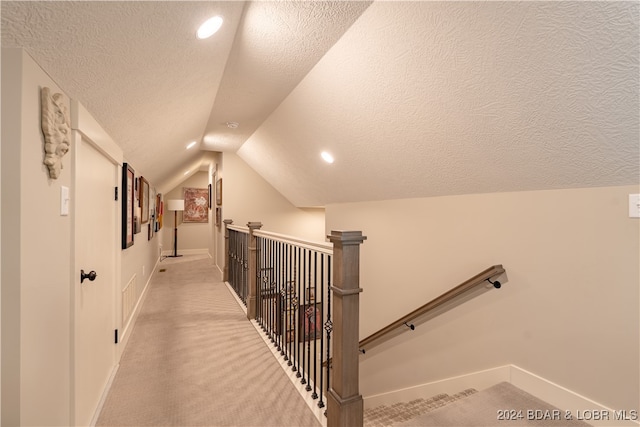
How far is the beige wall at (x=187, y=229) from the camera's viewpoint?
29.9 feet

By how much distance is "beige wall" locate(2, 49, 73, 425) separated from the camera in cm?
97

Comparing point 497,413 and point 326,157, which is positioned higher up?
point 326,157

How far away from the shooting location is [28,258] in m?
1.05

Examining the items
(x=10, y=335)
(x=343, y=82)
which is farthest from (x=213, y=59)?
(x=10, y=335)

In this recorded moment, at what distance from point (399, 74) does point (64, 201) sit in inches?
75.6

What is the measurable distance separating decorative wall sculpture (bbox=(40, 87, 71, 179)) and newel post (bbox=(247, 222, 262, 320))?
6.74 ft

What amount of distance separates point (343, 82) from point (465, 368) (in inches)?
97.8

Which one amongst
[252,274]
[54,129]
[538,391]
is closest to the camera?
[54,129]

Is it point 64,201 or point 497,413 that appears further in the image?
point 497,413

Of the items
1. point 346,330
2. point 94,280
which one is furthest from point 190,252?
point 346,330

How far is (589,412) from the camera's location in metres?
1.84

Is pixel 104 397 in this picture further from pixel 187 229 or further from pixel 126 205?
pixel 187 229

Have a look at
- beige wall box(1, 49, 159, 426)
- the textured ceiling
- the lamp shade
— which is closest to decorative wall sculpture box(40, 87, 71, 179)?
beige wall box(1, 49, 159, 426)

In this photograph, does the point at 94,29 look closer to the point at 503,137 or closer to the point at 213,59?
the point at 213,59
